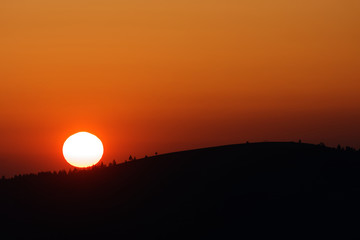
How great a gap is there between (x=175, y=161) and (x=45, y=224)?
770cm

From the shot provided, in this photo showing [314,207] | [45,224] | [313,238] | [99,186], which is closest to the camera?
[313,238]

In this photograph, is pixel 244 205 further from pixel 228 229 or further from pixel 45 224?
pixel 45 224

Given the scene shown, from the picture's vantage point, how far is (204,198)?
1503 inches

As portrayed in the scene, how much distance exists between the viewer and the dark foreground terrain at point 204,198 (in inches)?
1383

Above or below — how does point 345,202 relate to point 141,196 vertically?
below

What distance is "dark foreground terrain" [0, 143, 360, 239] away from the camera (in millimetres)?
35125

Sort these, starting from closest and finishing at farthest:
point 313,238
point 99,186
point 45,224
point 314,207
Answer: point 313,238
point 314,207
point 45,224
point 99,186

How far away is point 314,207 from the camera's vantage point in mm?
35812

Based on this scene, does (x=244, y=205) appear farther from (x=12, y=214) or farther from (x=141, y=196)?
(x=12, y=214)

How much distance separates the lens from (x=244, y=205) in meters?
36.7

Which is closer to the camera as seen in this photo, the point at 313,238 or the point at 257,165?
the point at 313,238

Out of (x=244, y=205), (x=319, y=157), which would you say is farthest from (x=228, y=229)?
(x=319, y=157)

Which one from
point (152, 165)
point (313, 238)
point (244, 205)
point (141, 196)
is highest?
point (152, 165)

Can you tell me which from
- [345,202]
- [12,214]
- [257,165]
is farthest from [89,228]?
[345,202]
